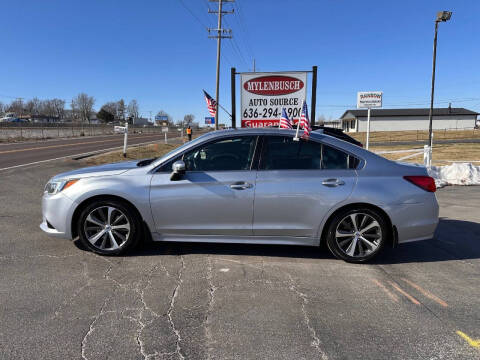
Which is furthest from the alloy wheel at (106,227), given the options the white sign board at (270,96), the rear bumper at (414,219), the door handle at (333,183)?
the white sign board at (270,96)

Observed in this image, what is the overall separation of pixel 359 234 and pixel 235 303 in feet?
5.94

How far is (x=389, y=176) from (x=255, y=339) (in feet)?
8.40

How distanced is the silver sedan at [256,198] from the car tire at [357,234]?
0.04 feet

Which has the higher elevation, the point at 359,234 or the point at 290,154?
the point at 290,154

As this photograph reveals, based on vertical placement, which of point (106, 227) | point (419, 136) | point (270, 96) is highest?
point (419, 136)

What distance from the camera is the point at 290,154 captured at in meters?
4.26

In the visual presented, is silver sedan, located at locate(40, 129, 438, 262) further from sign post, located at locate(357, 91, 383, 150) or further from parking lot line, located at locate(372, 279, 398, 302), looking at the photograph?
sign post, located at locate(357, 91, 383, 150)

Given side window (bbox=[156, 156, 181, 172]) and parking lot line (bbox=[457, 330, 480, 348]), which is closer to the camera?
parking lot line (bbox=[457, 330, 480, 348])

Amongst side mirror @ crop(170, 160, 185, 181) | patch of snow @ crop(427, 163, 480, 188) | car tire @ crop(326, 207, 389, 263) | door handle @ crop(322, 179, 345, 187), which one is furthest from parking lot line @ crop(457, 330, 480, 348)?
patch of snow @ crop(427, 163, 480, 188)

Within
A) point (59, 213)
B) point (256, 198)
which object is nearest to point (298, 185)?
point (256, 198)

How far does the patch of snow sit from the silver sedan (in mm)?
7380

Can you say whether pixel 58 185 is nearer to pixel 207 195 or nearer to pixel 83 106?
pixel 207 195

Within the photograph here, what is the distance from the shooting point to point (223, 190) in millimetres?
4125

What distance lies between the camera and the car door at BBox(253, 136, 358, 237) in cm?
409
